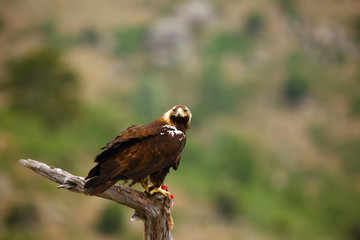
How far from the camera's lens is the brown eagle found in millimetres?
7379

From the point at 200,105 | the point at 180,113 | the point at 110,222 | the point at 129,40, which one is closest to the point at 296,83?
the point at 200,105

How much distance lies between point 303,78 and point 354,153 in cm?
1338

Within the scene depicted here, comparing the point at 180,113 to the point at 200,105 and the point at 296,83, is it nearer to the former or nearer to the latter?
the point at 200,105

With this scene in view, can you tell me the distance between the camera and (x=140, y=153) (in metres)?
7.80

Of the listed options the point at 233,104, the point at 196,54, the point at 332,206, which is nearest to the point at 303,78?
the point at 233,104

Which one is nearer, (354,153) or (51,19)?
(354,153)

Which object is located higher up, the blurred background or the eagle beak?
the blurred background

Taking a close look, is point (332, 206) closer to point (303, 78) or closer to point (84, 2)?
point (303, 78)

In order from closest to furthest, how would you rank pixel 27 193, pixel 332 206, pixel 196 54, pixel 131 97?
pixel 27 193, pixel 332 206, pixel 131 97, pixel 196 54

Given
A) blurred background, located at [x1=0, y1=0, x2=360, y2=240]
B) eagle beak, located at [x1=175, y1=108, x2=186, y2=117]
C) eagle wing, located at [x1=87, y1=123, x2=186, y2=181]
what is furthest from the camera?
blurred background, located at [x1=0, y1=0, x2=360, y2=240]

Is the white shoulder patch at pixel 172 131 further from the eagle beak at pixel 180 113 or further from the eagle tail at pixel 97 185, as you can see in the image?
the eagle tail at pixel 97 185

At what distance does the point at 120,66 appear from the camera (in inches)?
2955

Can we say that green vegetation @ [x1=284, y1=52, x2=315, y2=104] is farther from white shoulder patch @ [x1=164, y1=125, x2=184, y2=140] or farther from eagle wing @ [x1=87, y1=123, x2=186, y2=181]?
eagle wing @ [x1=87, y1=123, x2=186, y2=181]

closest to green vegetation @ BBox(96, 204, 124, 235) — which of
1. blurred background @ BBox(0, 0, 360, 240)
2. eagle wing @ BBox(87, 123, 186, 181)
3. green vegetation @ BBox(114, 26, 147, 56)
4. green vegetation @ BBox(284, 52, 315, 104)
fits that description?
blurred background @ BBox(0, 0, 360, 240)
